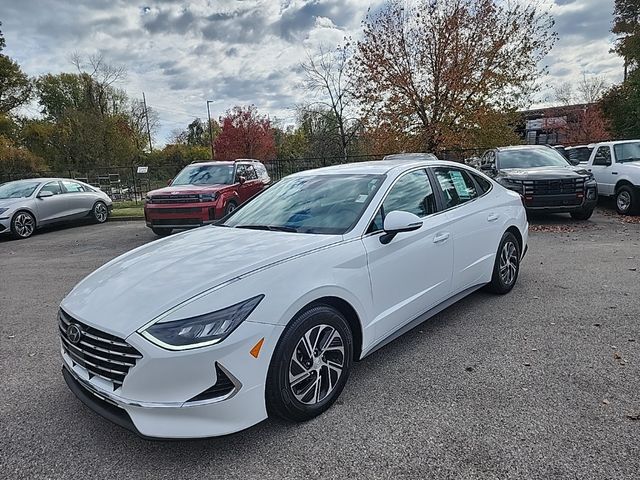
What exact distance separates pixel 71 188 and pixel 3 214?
7.56 ft

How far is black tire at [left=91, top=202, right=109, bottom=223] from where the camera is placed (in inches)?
511

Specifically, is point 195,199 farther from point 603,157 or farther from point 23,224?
point 603,157

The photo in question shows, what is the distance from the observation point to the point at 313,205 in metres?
3.50

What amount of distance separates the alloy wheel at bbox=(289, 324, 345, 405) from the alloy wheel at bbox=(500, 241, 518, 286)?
2.69 meters

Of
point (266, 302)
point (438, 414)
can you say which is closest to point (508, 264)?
point (438, 414)

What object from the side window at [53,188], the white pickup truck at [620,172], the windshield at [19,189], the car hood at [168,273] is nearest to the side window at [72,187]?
the side window at [53,188]

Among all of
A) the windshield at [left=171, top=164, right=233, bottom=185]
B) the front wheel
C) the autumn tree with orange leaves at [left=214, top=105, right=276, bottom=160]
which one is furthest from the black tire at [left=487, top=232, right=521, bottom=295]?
the autumn tree with orange leaves at [left=214, top=105, right=276, bottom=160]

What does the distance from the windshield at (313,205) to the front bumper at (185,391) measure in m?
1.18

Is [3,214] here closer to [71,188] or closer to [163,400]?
[71,188]

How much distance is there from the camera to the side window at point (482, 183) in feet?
15.1

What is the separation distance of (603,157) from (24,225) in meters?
14.8

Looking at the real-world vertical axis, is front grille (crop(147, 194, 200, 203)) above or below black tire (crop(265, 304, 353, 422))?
above

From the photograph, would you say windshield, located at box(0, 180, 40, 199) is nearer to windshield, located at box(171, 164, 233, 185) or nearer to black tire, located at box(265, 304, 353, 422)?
windshield, located at box(171, 164, 233, 185)

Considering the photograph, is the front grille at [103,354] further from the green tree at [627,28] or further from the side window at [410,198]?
the green tree at [627,28]
